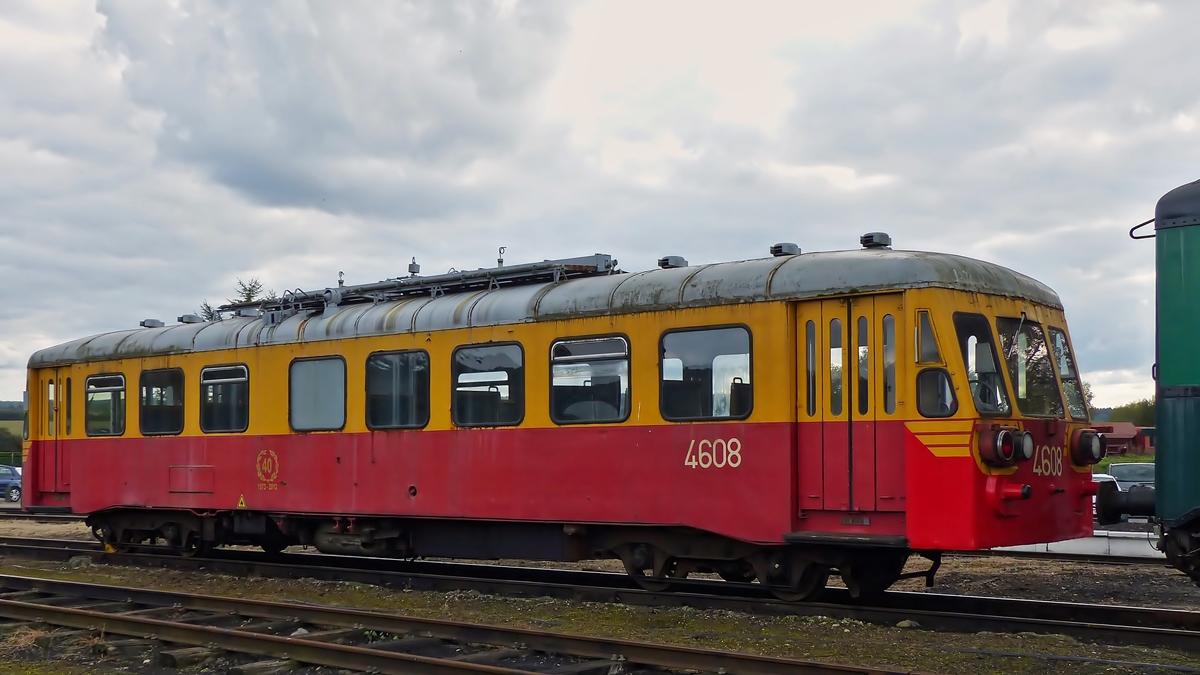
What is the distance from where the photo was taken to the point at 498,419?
11.9 metres

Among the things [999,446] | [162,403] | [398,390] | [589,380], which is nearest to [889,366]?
[999,446]

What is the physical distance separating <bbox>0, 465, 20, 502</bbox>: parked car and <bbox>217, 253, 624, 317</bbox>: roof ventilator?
2348 centimetres

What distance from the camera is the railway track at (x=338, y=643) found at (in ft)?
26.2

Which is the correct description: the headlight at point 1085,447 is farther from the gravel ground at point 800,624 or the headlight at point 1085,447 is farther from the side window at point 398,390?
the side window at point 398,390

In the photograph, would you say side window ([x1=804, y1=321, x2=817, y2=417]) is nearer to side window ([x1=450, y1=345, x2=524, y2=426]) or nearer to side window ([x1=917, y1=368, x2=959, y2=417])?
side window ([x1=917, y1=368, x2=959, y2=417])

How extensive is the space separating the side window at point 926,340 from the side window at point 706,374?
152 centimetres

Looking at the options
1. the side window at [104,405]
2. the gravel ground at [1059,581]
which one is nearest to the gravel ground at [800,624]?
the gravel ground at [1059,581]

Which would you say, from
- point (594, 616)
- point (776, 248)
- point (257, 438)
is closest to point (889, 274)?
point (776, 248)

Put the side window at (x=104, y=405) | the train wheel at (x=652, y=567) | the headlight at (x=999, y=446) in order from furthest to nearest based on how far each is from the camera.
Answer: the side window at (x=104, y=405) → the train wheel at (x=652, y=567) → the headlight at (x=999, y=446)

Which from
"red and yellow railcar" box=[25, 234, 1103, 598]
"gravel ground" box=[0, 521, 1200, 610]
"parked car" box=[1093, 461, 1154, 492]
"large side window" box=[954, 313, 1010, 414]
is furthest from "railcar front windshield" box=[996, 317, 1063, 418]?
"parked car" box=[1093, 461, 1154, 492]

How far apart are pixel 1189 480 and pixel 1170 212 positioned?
2172 mm

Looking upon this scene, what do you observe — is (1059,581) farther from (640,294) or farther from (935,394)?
(640,294)

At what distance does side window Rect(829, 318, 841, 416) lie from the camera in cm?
977

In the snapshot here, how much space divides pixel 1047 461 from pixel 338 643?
6051 millimetres
